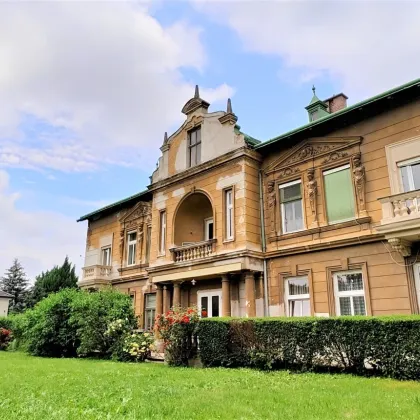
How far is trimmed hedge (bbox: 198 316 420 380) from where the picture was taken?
301 inches

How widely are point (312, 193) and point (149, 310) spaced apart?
10336mm

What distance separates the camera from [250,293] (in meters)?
13.7

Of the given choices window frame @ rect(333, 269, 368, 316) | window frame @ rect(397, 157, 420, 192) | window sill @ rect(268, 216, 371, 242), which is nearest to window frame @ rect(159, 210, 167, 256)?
window sill @ rect(268, 216, 371, 242)

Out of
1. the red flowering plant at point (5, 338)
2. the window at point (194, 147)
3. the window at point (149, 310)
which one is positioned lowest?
the red flowering plant at point (5, 338)

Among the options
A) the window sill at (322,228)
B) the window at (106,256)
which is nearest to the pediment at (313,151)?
the window sill at (322,228)

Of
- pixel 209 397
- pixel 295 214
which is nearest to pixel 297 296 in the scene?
pixel 295 214

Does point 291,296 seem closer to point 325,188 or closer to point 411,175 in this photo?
point 325,188

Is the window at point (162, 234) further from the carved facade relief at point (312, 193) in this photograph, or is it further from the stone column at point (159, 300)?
the carved facade relief at point (312, 193)

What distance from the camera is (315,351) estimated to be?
8898mm

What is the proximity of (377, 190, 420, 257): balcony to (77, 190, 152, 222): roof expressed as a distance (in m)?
11.9

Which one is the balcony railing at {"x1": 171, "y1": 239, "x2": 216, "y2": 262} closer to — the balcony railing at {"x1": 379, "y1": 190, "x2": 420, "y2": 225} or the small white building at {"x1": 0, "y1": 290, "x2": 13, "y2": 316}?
the balcony railing at {"x1": 379, "y1": 190, "x2": 420, "y2": 225}

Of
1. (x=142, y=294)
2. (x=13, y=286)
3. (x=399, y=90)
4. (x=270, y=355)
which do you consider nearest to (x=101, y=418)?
(x=270, y=355)

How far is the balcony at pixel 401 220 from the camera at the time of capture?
1007 centimetres

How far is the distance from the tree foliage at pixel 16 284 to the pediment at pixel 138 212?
36.9m
